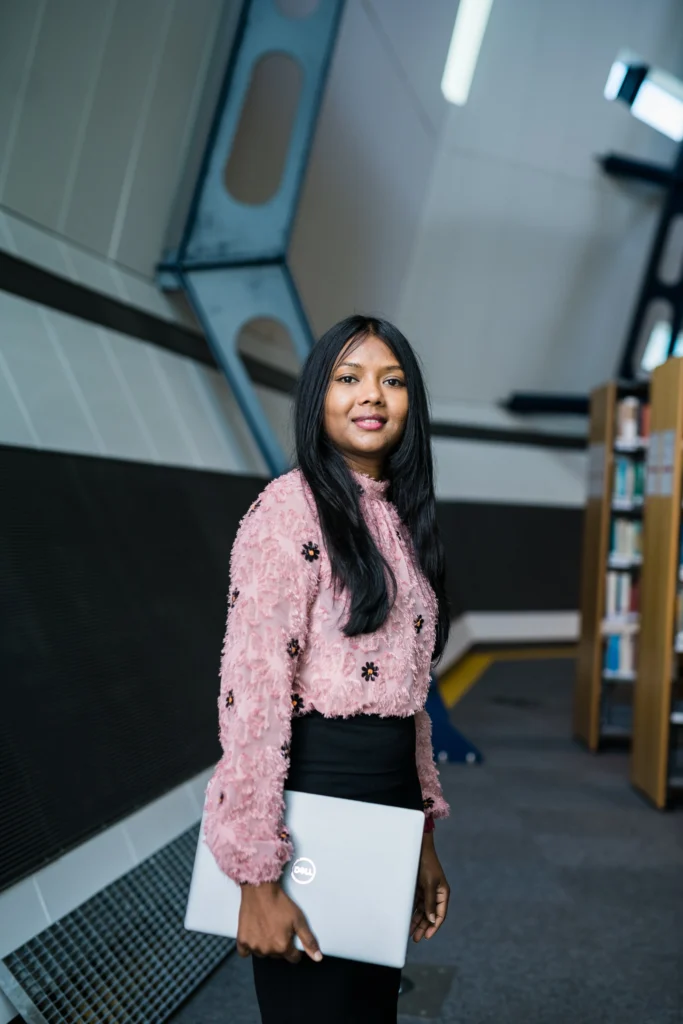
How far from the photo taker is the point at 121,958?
2564 mm

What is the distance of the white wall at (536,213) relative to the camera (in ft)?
29.1

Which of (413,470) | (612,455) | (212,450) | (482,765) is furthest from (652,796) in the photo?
(413,470)

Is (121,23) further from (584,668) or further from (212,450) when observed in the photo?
(584,668)

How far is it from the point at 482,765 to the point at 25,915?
356 cm

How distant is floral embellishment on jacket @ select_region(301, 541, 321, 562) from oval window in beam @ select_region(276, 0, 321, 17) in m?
5.24

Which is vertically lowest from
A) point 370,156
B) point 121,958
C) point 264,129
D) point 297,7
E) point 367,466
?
point 121,958

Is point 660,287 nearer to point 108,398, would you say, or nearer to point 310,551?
point 108,398

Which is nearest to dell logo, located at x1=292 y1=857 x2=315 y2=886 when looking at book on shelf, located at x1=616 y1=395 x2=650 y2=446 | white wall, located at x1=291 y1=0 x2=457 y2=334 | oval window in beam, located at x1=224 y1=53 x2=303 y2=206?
book on shelf, located at x1=616 y1=395 x2=650 y2=446

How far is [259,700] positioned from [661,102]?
893 centimetres

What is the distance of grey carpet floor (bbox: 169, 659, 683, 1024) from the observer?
279cm

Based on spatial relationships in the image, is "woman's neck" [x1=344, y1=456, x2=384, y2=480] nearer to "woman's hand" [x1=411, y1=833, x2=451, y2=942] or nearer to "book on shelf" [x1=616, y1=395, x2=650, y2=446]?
"woman's hand" [x1=411, y1=833, x2=451, y2=942]

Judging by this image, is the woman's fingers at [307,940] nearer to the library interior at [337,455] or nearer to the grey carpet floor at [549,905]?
the library interior at [337,455]

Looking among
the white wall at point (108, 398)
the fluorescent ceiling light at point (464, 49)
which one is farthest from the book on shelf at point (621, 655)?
the fluorescent ceiling light at point (464, 49)

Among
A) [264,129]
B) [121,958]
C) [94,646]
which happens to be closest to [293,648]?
[121,958]
